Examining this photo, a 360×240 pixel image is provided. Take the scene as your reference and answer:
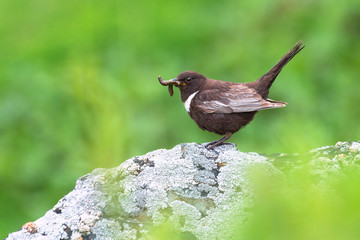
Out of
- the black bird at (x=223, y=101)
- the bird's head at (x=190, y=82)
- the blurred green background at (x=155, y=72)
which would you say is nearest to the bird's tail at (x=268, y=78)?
the black bird at (x=223, y=101)

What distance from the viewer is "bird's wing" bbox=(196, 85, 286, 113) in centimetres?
447

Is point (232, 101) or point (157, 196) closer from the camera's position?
point (157, 196)

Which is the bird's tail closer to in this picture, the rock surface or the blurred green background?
the blurred green background

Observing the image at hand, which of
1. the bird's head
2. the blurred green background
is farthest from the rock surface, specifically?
the blurred green background

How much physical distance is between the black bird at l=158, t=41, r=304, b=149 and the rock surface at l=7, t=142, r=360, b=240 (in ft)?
3.01

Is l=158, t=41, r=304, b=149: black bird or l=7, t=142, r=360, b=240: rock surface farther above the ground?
l=158, t=41, r=304, b=149: black bird

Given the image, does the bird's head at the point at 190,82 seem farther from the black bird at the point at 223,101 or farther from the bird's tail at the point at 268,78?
the bird's tail at the point at 268,78

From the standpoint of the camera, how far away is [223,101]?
456 cm

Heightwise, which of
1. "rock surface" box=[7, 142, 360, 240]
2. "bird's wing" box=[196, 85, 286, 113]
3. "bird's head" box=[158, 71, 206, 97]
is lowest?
"rock surface" box=[7, 142, 360, 240]

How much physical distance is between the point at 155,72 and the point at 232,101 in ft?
13.5

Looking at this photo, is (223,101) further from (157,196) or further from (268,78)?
(157,196)

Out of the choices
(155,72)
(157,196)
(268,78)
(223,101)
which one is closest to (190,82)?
(223,101)

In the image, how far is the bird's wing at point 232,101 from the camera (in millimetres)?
4473

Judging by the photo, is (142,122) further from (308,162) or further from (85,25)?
(308,162)
